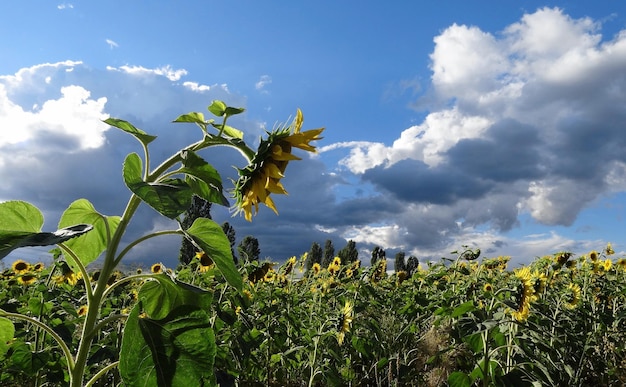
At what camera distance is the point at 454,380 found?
2.16 metres

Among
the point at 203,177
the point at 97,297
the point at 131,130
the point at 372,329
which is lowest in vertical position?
the point at 372,329

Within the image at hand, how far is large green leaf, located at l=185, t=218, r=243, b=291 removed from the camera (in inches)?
36.3

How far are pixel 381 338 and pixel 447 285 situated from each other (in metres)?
1.56

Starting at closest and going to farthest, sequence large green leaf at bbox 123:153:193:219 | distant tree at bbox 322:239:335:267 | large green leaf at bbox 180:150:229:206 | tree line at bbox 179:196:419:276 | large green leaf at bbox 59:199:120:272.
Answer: large green leaf at bbox 123:153:193:219 → large green leaf at bbox 180:150:229:206 → large green leaf at bbox 59:199:120:272 → tree line at bbox 179:196:419:276 → distant tree at bbox 322:239:335:267

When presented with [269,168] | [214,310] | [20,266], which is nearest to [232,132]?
[269,168]


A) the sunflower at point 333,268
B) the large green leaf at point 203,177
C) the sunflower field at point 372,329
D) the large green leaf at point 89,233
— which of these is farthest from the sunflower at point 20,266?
the large green leaf at point 203,177

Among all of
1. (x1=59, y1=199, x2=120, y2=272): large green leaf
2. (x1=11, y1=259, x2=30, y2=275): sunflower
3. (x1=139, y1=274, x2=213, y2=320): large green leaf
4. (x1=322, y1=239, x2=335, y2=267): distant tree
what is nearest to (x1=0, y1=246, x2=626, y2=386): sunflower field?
(x1=11, y1=259, x2=30, y2=275): sunflower

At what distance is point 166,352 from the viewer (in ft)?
2.83

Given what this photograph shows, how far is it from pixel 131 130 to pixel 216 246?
274 millimetres

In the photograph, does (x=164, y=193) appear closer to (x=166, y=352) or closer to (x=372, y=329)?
(x=166, y=352)

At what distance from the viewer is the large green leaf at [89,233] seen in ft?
3.44

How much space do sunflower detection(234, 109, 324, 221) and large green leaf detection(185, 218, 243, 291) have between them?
0.16 metres

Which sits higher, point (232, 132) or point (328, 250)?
point (328, 250)

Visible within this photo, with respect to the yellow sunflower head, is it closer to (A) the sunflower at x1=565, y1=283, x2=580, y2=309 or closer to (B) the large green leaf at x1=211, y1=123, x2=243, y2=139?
(A) the sunflower at x1=565, y1=283, x2=580, y2=309
